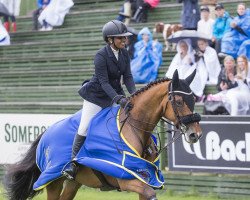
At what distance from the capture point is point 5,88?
1898 cm

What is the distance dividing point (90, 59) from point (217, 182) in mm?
6847

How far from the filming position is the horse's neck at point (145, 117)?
9328mm

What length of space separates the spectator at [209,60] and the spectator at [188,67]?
0.11m

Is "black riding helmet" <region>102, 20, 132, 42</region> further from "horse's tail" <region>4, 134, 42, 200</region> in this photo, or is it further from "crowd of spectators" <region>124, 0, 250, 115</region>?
"crowd of spectators" <region>124, 0, 250, 115</region>

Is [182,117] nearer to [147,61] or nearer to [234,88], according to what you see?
[234,88]

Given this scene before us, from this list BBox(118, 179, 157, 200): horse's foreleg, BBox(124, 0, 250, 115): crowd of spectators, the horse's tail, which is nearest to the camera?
BBox(118, 179, 157, 200): horse's foreleg

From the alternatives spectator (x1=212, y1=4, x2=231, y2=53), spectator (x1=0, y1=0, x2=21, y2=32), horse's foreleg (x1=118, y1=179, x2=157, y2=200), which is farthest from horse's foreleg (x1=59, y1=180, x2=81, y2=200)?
spectator (x1=0, y1=0, x2=21, y2=32)

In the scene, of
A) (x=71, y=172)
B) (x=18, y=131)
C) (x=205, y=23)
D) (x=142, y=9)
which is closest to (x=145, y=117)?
(x=71, y=172)

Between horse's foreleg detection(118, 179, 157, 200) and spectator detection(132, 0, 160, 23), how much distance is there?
10286mm

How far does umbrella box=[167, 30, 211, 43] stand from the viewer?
606 inches

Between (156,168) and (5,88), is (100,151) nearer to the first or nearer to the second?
(156,168)

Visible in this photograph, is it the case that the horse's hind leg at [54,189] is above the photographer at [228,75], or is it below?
below

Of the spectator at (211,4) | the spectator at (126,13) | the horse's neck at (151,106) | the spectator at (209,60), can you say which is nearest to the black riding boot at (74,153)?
the horse's neck at (151,106)

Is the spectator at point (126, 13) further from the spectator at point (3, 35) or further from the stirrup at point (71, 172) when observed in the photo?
the stirrup at point (71, 172)
